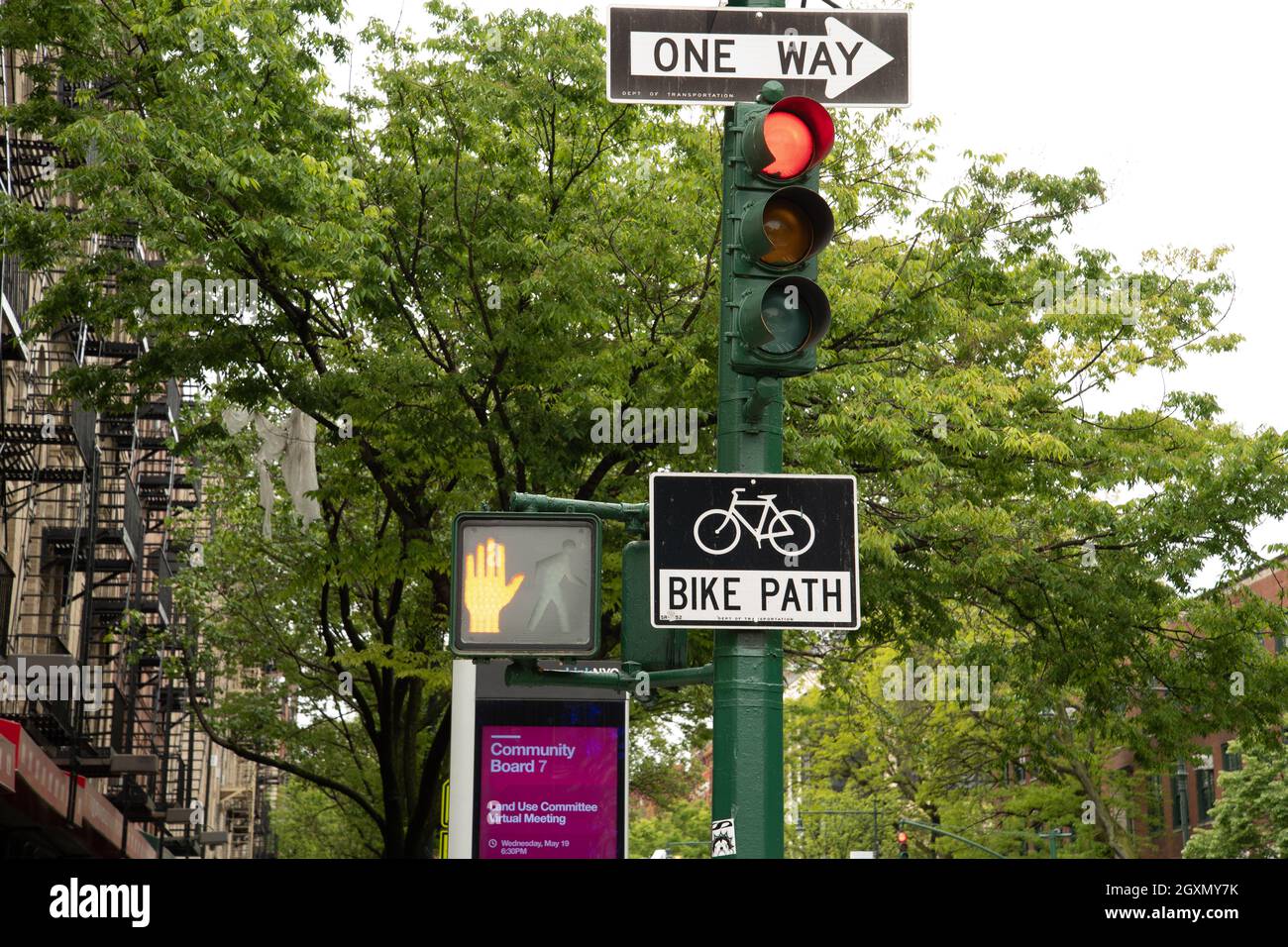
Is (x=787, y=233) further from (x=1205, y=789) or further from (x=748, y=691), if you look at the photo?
(x=1205, y=789)

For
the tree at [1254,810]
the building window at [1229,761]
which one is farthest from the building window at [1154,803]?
the tree at [1254,810]

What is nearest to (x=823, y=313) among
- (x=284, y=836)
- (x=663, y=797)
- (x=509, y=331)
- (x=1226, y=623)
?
(x=509, y=331)

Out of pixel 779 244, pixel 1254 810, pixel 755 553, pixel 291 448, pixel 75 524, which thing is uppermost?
pixel 75 524

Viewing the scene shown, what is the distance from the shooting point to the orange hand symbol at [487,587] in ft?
18.5

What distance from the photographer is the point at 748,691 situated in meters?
5.60

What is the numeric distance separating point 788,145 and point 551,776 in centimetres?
823

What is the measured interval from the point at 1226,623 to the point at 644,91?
50.8ft

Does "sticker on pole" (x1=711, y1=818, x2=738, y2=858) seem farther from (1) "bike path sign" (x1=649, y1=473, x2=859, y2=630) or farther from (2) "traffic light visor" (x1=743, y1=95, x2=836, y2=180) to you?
(2) "traffic light visor" (x1=743, y1=95, x2=836, y2=180)

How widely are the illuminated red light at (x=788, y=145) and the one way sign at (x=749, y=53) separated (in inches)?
13.5

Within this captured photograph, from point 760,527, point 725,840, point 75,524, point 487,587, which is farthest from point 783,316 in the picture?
point 75,524

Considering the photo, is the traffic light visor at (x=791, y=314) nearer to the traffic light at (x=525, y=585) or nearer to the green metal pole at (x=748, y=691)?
the green metal pole at (x=748, y=691)

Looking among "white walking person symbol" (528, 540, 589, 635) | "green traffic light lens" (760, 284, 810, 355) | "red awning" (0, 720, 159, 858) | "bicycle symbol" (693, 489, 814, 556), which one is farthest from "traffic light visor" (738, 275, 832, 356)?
"red awning" (0, 720, 159, 858)
